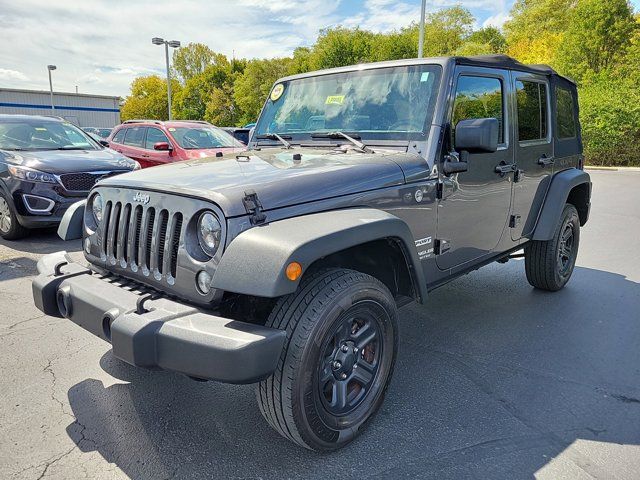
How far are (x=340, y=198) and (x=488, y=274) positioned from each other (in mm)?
3500

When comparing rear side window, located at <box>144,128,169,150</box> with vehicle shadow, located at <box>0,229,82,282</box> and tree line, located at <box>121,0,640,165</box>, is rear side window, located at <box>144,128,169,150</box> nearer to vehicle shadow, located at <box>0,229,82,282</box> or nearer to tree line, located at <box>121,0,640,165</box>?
vehicle shadow, located at <box>0,229,82,282</box>

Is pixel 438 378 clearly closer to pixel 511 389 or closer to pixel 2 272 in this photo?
pixel 511 389

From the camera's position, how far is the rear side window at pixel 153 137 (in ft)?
32.9

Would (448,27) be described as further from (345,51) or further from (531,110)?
(531,110)

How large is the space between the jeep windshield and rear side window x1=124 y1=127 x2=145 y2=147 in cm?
747

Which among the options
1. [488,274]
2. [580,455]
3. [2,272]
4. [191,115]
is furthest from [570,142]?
[191,115]

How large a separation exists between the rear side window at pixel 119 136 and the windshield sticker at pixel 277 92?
8.04 m

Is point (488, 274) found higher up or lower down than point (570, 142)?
lower down

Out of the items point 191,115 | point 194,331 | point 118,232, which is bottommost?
point 194,331

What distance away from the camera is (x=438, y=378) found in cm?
318

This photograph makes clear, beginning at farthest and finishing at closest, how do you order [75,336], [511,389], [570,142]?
[570,142]
[75,336]
[511,389]

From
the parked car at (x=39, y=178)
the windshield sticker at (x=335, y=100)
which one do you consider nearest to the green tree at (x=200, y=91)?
the parked car at (x=39, y=178)

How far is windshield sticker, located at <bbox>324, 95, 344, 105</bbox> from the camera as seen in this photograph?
346 centimetres

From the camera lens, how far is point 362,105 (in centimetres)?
333
